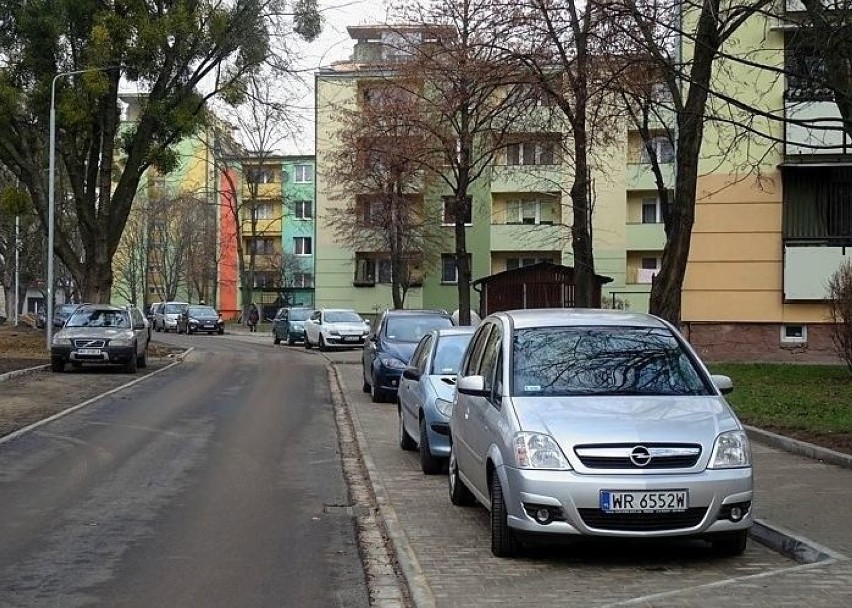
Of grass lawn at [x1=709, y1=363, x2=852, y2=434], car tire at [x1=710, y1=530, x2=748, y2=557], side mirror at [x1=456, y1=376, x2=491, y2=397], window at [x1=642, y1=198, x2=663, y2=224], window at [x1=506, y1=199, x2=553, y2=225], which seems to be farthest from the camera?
window at [x1=506, y1=199, x2=553, y2=225]

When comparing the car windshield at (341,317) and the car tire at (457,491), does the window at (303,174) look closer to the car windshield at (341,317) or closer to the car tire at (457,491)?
the car windshield at (341,317)

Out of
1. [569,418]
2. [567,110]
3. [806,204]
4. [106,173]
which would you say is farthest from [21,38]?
Result: [569,418]

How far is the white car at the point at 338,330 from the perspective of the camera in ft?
128

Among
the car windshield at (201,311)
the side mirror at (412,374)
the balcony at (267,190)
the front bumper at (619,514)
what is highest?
the balcony at (267,190)

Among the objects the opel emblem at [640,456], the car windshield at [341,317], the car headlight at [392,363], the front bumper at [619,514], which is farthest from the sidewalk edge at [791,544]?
the car windshield at [341,317]

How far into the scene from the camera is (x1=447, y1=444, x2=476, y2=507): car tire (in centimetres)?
917

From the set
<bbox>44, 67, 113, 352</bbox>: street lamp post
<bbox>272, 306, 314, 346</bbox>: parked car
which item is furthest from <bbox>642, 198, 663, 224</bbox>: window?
<bbox>44, 67, 113, 352</bbox>: street lamp post

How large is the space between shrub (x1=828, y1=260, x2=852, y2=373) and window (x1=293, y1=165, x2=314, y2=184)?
190ft

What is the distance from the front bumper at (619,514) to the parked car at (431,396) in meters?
4.19

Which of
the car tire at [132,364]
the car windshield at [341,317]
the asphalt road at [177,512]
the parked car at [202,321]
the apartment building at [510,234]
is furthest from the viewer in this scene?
the parked car at [202,321]

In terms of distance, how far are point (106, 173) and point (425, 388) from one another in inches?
893

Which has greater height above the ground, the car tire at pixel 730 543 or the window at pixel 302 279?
the window at pixel 302 279

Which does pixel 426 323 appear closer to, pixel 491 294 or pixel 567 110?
pixel 567 110

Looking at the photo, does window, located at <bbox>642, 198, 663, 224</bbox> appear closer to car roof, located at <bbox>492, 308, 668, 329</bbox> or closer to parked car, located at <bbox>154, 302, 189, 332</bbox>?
parked car, located at <bbox>154, 302, 189, 332</bbox>
